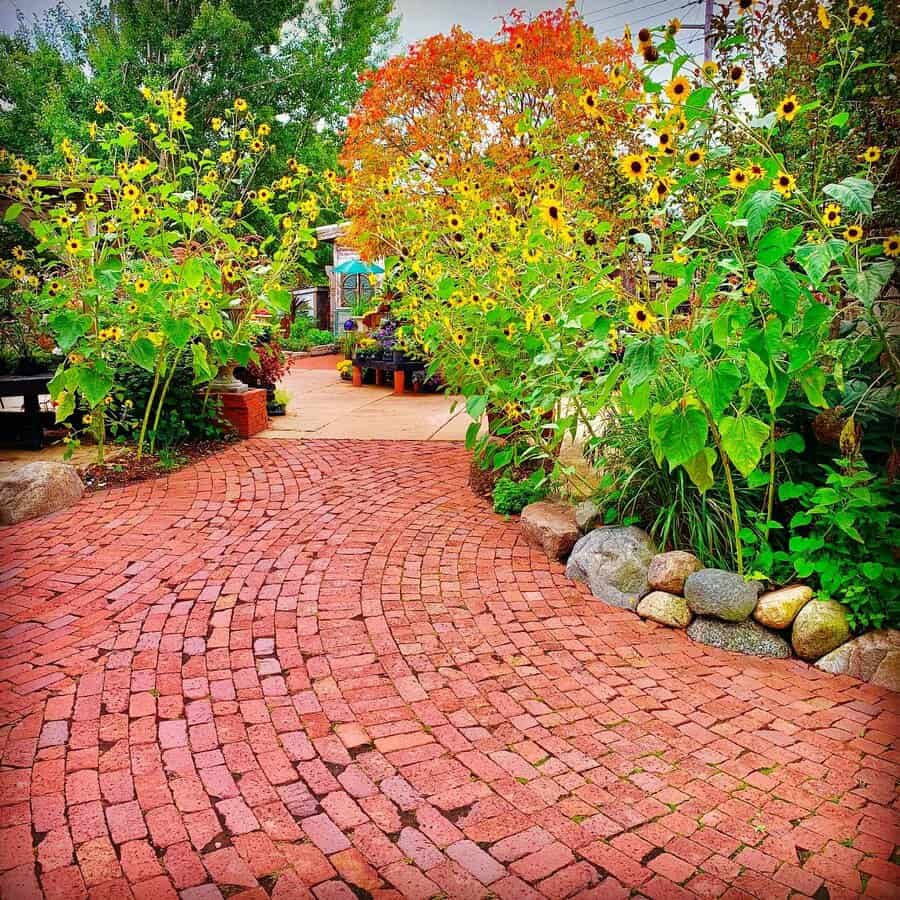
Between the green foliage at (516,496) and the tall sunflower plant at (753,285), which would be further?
the green foliage at (516,496)

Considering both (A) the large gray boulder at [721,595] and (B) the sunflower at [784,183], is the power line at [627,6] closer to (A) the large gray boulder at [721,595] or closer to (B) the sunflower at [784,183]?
(B) the sunflower at [784,183]

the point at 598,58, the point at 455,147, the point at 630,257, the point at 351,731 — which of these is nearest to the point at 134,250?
the point at 455,147

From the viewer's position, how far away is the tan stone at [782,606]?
2457 mm

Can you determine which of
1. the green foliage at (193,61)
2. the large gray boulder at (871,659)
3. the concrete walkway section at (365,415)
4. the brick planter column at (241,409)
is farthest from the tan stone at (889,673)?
the brick planter column at (241,409)

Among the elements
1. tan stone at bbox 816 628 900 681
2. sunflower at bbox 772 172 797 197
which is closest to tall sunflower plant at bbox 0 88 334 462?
sunflower at bbox 772 172 797 197

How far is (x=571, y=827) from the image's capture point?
63.6 inches

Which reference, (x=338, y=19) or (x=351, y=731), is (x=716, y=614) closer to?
(x=351, y=731)

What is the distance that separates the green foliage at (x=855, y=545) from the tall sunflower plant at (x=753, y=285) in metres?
0.17

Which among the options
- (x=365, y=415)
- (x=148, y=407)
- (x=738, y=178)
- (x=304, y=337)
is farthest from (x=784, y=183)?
(x=304, y=337)

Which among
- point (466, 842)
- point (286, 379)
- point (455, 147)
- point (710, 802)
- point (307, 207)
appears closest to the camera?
point (466, 842)

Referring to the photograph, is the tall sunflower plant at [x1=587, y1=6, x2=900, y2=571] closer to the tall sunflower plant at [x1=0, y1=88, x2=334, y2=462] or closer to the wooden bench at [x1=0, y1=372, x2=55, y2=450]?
the tall sunflower plant at [x1=0, y1=88, x2=334, y2=462]

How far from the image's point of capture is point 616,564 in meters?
2.85

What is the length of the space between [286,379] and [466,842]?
27.6ft

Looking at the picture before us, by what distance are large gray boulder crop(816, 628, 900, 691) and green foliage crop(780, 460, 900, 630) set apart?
0.18 ft
